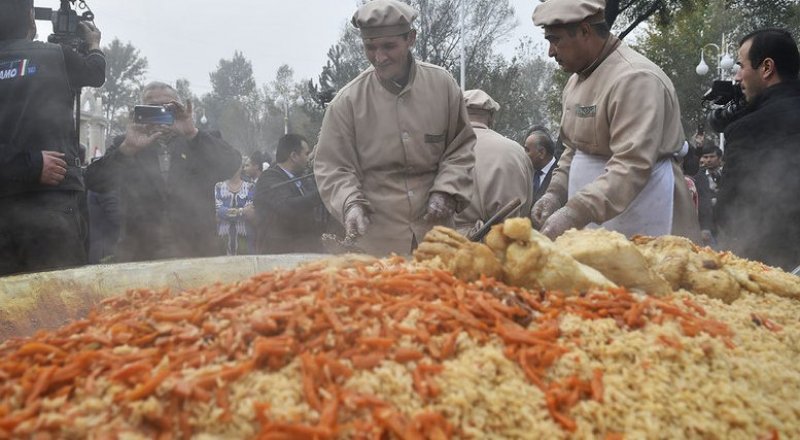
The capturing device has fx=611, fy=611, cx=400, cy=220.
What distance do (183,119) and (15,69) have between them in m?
2.03

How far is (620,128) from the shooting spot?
144 inches

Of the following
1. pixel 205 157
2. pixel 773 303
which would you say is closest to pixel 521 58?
pixel 205 157

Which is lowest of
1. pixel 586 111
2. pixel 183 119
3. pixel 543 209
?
pixel 543 209

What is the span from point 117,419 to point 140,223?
17.0ft

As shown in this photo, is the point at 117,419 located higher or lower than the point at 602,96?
lower

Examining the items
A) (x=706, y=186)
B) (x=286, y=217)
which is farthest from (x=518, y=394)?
(x=706, y=186)

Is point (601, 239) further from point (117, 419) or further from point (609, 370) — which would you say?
point (117, 419)

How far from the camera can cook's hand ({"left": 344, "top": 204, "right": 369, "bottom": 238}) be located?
3584 millimetres

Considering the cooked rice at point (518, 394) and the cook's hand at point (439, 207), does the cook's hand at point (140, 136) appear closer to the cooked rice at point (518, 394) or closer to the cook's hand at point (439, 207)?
the cook's hand at point (439, 207)

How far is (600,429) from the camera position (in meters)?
1.54

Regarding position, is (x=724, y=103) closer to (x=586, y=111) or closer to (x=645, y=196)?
(x=645, y=196)

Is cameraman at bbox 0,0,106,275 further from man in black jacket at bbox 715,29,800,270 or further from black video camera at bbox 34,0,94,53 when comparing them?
man in black jacket at bbox 715,29,800,270

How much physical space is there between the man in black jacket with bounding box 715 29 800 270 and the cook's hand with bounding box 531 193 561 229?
6.55ft

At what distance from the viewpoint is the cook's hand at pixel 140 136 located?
5703 millimetres
